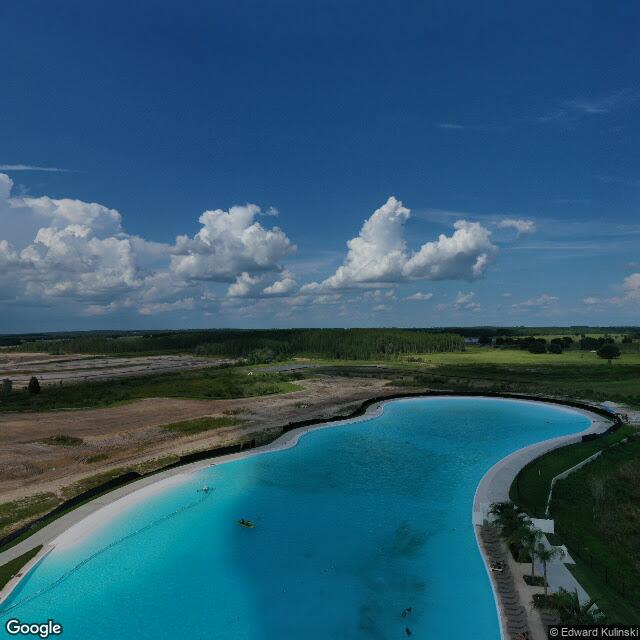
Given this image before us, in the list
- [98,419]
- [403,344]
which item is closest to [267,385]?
[98,419]

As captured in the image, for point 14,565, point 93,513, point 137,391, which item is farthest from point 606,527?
point 137,391

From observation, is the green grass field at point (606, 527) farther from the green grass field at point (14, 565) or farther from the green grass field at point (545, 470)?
the green grass field at point (14, 565)

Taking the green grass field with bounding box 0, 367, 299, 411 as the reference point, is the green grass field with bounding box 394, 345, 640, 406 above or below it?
above

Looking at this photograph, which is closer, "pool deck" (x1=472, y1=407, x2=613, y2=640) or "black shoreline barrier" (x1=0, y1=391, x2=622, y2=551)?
"pool deck" (x1=472, y1=407, x2=613, y2=640)

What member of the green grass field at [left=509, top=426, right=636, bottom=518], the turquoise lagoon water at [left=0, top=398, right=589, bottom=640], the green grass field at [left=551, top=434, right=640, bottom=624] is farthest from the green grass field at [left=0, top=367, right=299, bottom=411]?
the green grass field at [left=551, top=434, right=640, bottom=624]

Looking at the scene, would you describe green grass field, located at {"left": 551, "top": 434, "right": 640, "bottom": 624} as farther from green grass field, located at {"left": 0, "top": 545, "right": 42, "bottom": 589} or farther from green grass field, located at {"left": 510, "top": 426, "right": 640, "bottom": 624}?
green grass field, located at {"left": 0, "top": 545, "right": 42, "bottom": 589}
